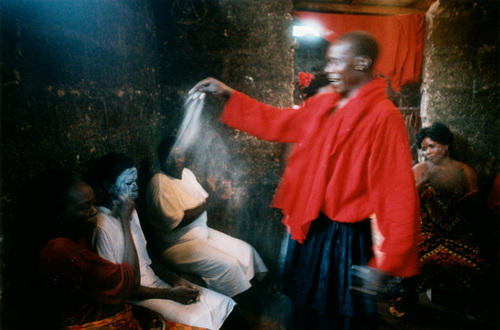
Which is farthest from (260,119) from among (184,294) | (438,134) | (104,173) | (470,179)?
(470,179)

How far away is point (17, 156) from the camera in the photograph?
41.5 inches

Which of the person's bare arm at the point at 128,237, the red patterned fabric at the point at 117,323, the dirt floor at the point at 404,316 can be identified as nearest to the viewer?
the red patterned fabric at the point at 117,323

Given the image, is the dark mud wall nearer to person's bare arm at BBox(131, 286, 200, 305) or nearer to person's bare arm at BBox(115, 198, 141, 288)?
person's bare arm at BBox(115, 198, 141, 288)

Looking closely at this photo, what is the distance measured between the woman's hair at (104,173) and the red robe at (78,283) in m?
0.39

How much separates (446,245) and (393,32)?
2.19 metres

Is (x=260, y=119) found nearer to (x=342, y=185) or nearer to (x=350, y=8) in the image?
(x=342, y=185)

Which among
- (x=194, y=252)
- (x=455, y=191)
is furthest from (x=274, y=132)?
(x=455, y=191)

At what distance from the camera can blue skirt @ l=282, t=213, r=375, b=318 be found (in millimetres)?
1580

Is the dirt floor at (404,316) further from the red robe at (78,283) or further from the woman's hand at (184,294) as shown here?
the red robe at (78,283)

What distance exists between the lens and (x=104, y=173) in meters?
1.55

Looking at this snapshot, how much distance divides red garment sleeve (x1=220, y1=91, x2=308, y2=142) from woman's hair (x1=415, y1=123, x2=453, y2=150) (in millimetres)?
1513

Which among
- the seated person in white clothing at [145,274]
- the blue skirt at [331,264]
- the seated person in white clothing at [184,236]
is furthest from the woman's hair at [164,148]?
the blue skirt at [331,264]

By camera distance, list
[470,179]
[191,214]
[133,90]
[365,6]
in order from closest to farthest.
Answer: [133,90] < [191,214] < [470,179] < [365,6]

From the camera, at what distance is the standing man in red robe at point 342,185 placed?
52.3 inches
